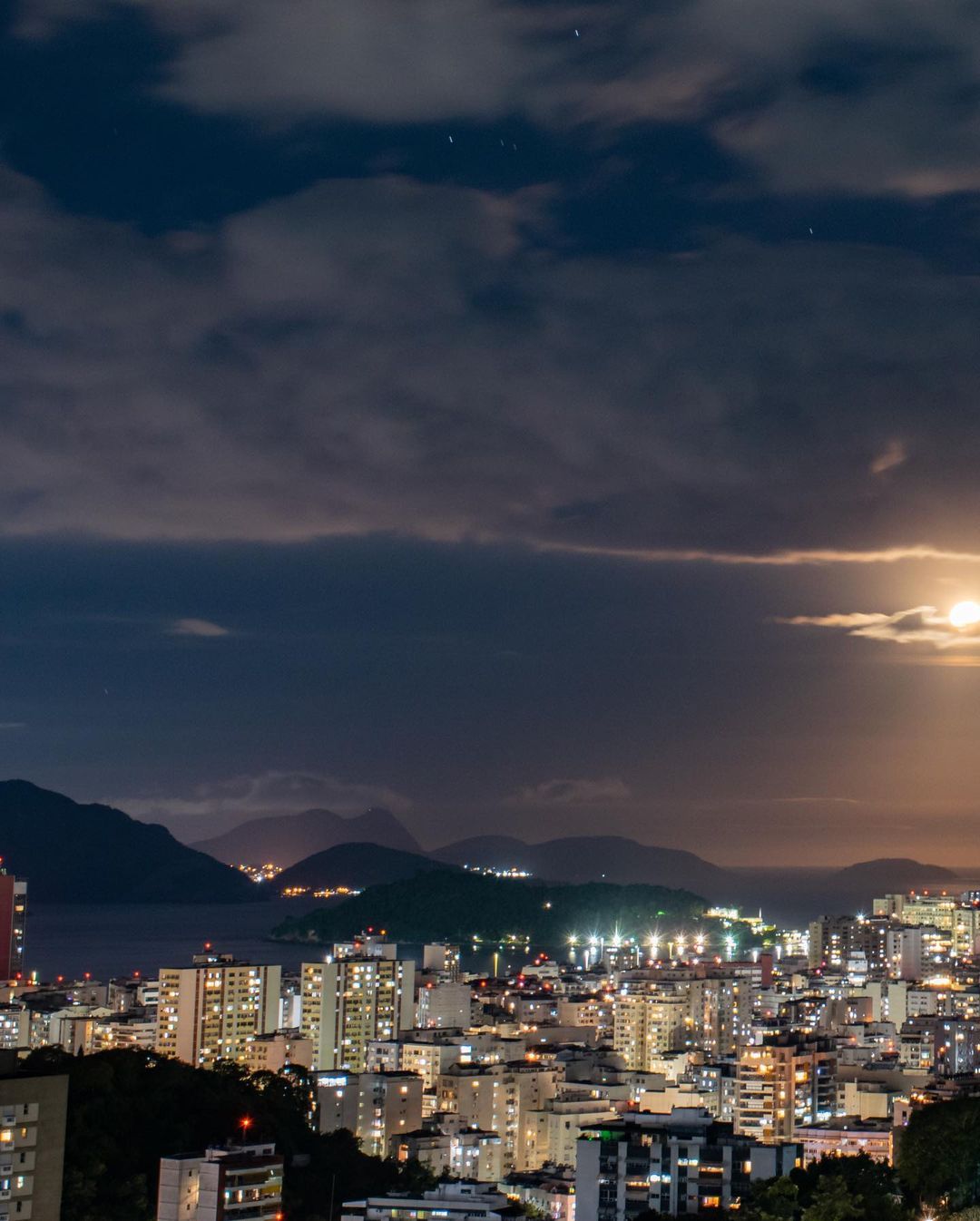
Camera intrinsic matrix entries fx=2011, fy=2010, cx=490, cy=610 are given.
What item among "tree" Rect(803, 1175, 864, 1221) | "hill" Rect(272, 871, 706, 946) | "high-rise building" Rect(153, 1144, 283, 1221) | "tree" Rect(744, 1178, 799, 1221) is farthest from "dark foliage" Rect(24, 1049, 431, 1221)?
"hill" Rect(272, 871, 706, 946)

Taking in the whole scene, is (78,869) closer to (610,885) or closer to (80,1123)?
(610,885)

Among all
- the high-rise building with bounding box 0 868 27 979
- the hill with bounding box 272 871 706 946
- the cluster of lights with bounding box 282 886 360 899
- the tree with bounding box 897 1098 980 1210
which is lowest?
the tree with bounding box 897 1098 980 1210

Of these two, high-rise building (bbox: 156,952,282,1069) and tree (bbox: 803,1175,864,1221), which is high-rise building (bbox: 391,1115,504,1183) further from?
high-rise building (bbox: 156,952,282,1069)

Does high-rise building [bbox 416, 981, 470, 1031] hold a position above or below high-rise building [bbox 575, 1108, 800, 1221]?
above

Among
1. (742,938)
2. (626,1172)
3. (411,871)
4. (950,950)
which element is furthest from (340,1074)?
(411,871)

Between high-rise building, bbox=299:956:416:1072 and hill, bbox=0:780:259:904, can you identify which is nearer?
high-rise building, bbox=299:956:416:1072

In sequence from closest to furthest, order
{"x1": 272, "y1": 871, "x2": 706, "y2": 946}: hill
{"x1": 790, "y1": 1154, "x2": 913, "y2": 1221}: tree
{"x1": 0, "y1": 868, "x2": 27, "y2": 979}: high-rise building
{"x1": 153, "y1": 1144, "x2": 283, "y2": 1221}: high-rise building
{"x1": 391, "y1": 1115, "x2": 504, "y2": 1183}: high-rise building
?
{"x1": 153, "y1": 1144, "x2": 283, "y2": 1221}: high-rise building → {"x1": 790, "y1": 1154, "x2": 913, "y2": 1221}: tree → {"x1": 391, "y1": 1115, "x2": 504, "y2": 1183}: high-rise building → {"x1": 0, "y1": 868, "x2": 27, "y2": 979}: high-rise building → {"x1": 272, "y1": 871, "x2": 706, "y2": 946}: hill

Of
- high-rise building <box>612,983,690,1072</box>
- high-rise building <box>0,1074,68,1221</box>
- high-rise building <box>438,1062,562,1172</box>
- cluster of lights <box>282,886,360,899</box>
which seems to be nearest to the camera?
high-rise building <box>0,1074,68,1221</box>
